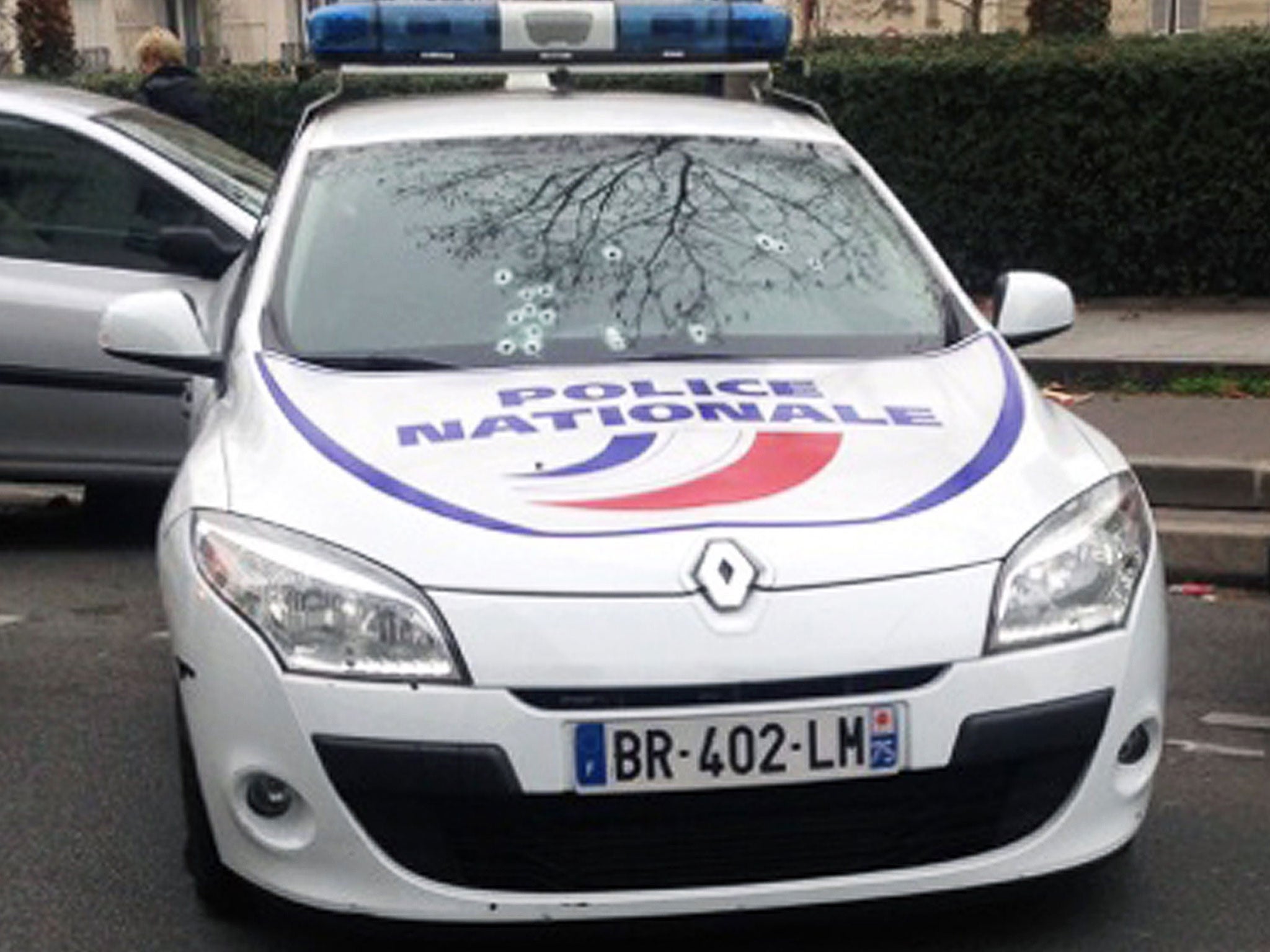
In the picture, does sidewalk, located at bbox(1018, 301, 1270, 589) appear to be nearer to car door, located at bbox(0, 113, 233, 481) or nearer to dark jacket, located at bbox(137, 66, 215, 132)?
car door, located at bbox(0, 113, 233, 481)

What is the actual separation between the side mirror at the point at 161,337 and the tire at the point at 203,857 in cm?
101

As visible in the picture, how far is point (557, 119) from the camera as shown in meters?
5.54

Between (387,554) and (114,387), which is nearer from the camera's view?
(387,554)

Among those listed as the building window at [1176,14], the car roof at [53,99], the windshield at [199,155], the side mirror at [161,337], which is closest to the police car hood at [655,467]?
the side mirror at [161,337]

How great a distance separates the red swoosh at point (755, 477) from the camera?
13.0ft

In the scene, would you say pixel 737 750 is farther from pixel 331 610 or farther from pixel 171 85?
pixel 171 85

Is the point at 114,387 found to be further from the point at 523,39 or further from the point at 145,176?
the point at 523,39

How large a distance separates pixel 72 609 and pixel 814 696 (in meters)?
3.95

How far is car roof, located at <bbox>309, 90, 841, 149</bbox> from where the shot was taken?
5461mm

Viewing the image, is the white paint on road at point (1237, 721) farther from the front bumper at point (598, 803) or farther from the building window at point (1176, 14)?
the building window at point (1176, 14)

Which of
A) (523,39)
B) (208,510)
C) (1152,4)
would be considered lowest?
(1152,4)

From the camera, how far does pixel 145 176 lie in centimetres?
783

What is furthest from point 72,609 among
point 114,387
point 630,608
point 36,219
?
point 630,608

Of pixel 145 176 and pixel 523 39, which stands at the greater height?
pixel 523 39
